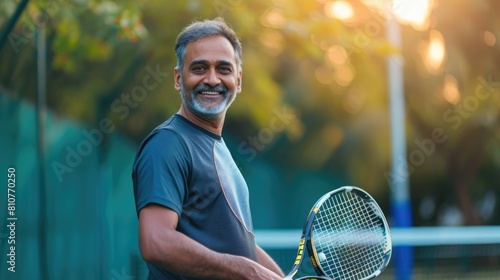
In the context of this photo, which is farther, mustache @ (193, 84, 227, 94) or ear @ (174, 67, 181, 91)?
ear @ (174, 67, 181, 91)

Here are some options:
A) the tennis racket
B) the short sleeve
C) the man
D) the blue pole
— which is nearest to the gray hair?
the man

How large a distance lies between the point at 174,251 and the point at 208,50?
816 mm

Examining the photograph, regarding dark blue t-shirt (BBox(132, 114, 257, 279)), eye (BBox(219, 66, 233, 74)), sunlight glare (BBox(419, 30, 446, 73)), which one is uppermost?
sunlight glare (BBox(419, 30, 446, 73))

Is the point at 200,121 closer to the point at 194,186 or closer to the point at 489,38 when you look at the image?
the point at 194,186

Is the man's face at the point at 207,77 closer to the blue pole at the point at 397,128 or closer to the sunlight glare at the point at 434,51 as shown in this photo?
the blue pole at the point at 397,128

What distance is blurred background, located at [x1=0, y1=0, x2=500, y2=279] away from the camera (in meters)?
5.79

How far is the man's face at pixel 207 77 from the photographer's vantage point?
364cm

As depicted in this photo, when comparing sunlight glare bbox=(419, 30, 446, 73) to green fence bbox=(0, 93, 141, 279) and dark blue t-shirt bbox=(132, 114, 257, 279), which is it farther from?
dark blue t-shirt bbox=(132, 114, 257, 279)

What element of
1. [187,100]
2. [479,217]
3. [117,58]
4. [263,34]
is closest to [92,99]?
[117,58]

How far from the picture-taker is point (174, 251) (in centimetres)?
325

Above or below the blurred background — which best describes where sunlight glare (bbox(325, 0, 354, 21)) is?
above

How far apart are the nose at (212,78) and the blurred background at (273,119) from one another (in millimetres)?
1349

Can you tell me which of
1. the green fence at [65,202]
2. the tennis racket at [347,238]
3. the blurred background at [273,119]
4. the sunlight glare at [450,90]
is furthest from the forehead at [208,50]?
the sunlight glare at [450,90]

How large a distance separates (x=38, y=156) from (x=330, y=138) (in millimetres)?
15427
